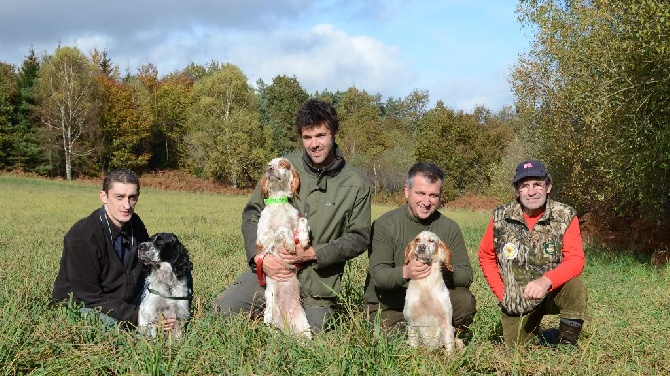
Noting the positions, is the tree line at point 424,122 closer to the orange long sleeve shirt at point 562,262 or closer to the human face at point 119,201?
the orange long sleeve shirt at point 562,262

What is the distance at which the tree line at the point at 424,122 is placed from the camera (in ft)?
37.8

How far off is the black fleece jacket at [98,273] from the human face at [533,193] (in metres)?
3.42

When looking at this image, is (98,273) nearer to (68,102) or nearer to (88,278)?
(88,278)

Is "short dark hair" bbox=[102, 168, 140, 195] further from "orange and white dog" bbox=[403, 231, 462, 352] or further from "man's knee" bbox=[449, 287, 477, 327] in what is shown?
"man's knee" bbox=[449, 287, 477, 327]

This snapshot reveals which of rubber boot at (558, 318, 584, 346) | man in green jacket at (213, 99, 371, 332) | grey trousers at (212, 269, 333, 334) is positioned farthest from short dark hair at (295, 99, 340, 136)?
rubber boot at (558, 318, 584, 346)

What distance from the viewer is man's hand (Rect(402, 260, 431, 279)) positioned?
4570 millimetres

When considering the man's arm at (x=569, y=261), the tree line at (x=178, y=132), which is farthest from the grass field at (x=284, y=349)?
the tree line at (x=178, y=132)

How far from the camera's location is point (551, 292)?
5223 millimetres

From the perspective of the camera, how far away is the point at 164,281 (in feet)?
16.3

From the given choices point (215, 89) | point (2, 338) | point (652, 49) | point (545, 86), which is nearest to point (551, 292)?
point (2, 338)

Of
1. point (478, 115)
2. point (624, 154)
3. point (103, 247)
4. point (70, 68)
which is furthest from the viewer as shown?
point (478, 115)

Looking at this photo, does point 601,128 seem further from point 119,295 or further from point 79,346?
point 79,346

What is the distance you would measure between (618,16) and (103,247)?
11.0 metres

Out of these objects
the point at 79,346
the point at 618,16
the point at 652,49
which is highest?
the point at 618,16
